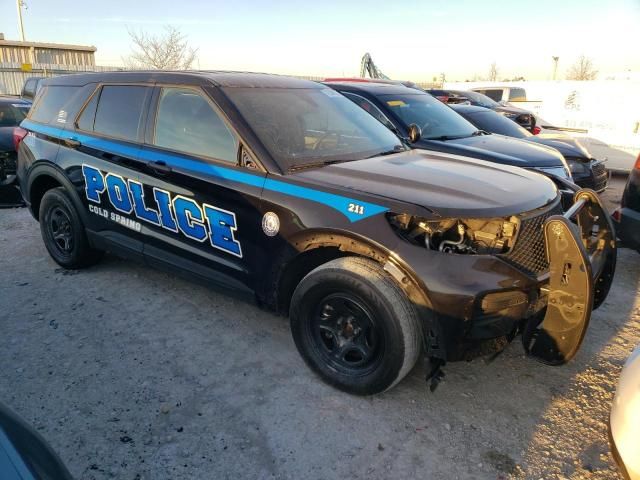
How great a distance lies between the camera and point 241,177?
313 centimetres

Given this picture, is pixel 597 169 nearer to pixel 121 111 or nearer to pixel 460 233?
pixel 460 233

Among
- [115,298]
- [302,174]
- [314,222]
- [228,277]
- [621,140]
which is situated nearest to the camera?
[314,222]

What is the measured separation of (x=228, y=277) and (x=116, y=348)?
3.04ft

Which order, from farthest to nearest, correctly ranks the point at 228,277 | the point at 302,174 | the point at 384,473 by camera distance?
the point at 228,277
the point at 302,174
the point at 384,473

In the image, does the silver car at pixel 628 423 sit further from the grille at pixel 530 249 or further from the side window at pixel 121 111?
the side window at pixel 121 111

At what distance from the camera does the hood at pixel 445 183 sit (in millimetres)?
2648

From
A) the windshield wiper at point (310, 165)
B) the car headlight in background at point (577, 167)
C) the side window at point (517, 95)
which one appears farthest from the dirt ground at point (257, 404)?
the side window at point (517, 95)

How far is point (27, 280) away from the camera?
4.50 meters

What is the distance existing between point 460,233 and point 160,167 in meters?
2.13

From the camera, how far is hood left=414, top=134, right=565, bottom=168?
553 cm

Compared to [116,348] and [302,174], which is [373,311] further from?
[116,348]

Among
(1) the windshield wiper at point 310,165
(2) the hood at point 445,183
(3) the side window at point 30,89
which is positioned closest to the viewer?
(2) the hood at point 445,183

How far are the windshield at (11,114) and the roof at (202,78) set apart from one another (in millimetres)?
4395

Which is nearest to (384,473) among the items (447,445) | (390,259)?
(447,445)
